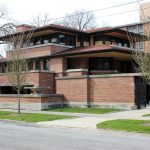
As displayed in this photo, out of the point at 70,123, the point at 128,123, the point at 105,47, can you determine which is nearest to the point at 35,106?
the point at 105,47

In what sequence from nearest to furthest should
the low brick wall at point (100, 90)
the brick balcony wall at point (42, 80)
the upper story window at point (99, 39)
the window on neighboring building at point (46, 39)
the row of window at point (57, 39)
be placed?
1. the low brick wall at point (100, 90)
2. the brick balcony wall at point (42, 80)
3. the row of window at point (57, 39)
4. the window on neighboring building at point (46, 39)
5. the upper story window at point (99, 39)

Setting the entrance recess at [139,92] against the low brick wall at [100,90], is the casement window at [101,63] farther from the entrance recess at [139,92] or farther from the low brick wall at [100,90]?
the entrance recess at [139,92]

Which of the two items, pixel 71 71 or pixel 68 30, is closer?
pixel 71 71

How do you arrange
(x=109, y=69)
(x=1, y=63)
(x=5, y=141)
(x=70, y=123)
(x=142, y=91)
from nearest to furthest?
1. (x=5, y=141)
2. (x=70, y=123)
3. (x=142, y=91)
4. (x=109, y=69)
5. (x=1, y=63)

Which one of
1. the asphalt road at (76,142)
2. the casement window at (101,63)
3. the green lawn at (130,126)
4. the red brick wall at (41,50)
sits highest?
the red brick wall at (41,50)

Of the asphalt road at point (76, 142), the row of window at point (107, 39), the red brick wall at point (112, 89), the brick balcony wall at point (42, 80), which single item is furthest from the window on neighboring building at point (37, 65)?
the asphalt road at point (76, 142)

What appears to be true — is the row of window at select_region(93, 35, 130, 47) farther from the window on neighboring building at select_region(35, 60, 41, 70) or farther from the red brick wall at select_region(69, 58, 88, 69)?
the window on neighboring building at select_region(35, 60, 41, 70)

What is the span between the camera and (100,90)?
2944 centimetres

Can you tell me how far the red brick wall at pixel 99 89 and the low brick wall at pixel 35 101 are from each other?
1.18 m

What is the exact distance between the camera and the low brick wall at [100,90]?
27.5 meters

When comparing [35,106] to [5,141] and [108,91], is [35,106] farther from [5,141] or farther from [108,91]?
[5,141]

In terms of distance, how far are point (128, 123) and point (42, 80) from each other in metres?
16.3

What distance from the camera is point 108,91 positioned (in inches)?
1133

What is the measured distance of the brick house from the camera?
2811 centimetres
